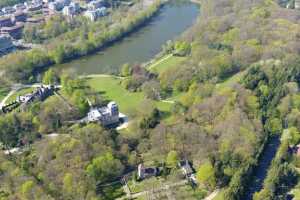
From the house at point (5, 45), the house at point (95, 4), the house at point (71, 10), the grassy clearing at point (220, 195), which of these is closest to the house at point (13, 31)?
the house at point (5, 45)

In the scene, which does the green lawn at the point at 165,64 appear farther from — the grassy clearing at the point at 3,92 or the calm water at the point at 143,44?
the grassy clearing at the point at 3,92

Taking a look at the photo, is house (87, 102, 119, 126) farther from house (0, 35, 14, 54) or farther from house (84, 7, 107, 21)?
house (84, 7, 107, 21)

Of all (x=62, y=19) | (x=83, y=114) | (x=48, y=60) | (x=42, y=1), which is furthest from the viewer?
(x=42, y=1)

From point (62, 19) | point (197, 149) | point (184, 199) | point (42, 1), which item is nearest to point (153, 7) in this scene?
point (62, 19)

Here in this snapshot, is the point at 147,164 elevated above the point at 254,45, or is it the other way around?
the point at 254,45

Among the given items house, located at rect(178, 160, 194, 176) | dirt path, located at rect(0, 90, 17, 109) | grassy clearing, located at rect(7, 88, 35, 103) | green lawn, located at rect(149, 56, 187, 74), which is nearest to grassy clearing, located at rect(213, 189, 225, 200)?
house, located at rect(178, 160, 194, 176)

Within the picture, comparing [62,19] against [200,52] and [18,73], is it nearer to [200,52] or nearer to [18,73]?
[18,73]

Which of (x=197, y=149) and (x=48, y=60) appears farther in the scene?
(x=48, y=60)

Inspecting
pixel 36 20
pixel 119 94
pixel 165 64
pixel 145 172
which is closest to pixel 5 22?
pixel 36 20
